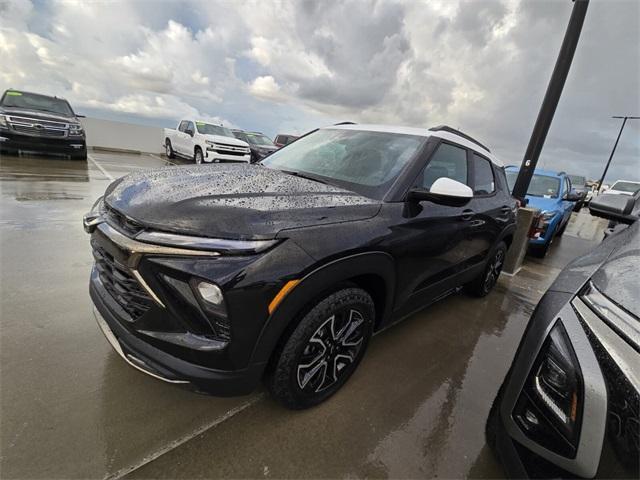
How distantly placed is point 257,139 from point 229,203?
15.6 meters

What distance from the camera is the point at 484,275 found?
153 inches

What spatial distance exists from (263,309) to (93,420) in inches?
47.2

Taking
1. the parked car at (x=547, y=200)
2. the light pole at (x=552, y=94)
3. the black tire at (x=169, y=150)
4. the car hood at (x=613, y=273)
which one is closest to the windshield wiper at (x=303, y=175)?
the car hood at (x=613, y=273)

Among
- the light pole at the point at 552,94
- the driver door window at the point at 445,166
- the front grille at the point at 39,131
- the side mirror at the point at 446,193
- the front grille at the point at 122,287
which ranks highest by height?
the light pole at the point at 552,94

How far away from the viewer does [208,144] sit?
12.2m

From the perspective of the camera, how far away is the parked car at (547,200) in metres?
6.36

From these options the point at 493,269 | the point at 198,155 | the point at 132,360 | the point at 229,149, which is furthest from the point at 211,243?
the point at 198,155

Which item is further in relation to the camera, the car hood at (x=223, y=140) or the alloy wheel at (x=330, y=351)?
the car hood at (x=223, y=140)

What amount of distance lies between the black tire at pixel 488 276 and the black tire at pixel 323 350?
234cm

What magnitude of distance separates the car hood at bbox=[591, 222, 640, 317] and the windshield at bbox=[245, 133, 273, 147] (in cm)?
1535

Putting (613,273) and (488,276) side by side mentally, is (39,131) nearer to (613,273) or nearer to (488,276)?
(488,276)

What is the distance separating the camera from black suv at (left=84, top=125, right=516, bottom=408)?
1.42m

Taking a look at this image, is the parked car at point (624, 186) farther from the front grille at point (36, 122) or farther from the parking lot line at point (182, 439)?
the front grille at point (36, 122)

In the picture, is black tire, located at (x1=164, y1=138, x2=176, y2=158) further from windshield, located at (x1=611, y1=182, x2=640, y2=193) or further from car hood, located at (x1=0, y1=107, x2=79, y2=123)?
windshield, located at (x1=611, y1=182, x2=640, y2=193)
